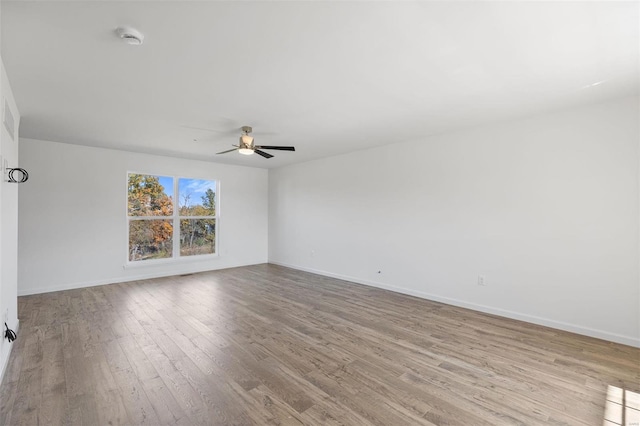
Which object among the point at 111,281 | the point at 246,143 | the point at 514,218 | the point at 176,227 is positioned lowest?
the point at 111,281

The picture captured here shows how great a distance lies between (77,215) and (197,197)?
84.4 inches

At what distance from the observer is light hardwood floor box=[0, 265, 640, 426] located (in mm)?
1922

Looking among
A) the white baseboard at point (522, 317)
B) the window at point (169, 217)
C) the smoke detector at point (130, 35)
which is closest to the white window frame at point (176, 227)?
the window at point (169, 217)

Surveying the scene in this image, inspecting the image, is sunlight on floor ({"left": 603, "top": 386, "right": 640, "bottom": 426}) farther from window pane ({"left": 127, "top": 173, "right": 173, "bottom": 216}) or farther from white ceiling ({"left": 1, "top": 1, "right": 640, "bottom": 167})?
window pane ({"left": 127, "top": 173, "right": 173, "bottom": 216})

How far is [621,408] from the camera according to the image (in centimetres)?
199

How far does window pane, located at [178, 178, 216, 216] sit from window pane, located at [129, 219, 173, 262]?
503 millimetres

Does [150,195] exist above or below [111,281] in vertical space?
above

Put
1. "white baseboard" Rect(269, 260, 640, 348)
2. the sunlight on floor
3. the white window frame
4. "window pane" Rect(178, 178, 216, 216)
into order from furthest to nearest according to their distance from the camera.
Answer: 1. "window pane" Rect(178, 178, 216, 216)
2. the white window frame
3. "white baseboard" Rect(269, 260, 640, 348)
4. the sunlight on floor

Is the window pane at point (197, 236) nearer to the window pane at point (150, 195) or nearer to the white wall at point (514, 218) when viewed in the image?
the window pane at point (150, 195)

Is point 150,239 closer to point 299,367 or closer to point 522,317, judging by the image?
point 299,367

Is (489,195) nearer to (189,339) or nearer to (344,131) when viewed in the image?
(344,131)

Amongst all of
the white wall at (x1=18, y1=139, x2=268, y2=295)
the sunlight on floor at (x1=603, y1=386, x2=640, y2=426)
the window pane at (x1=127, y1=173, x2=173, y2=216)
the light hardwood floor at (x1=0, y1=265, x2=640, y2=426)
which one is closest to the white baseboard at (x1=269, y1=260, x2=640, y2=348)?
the light hardwood floor at (x1=0, y1=265, x2=640, y2=426)

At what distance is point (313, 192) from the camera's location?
644 centimetres

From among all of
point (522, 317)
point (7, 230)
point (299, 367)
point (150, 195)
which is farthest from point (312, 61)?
point (150, 195)
